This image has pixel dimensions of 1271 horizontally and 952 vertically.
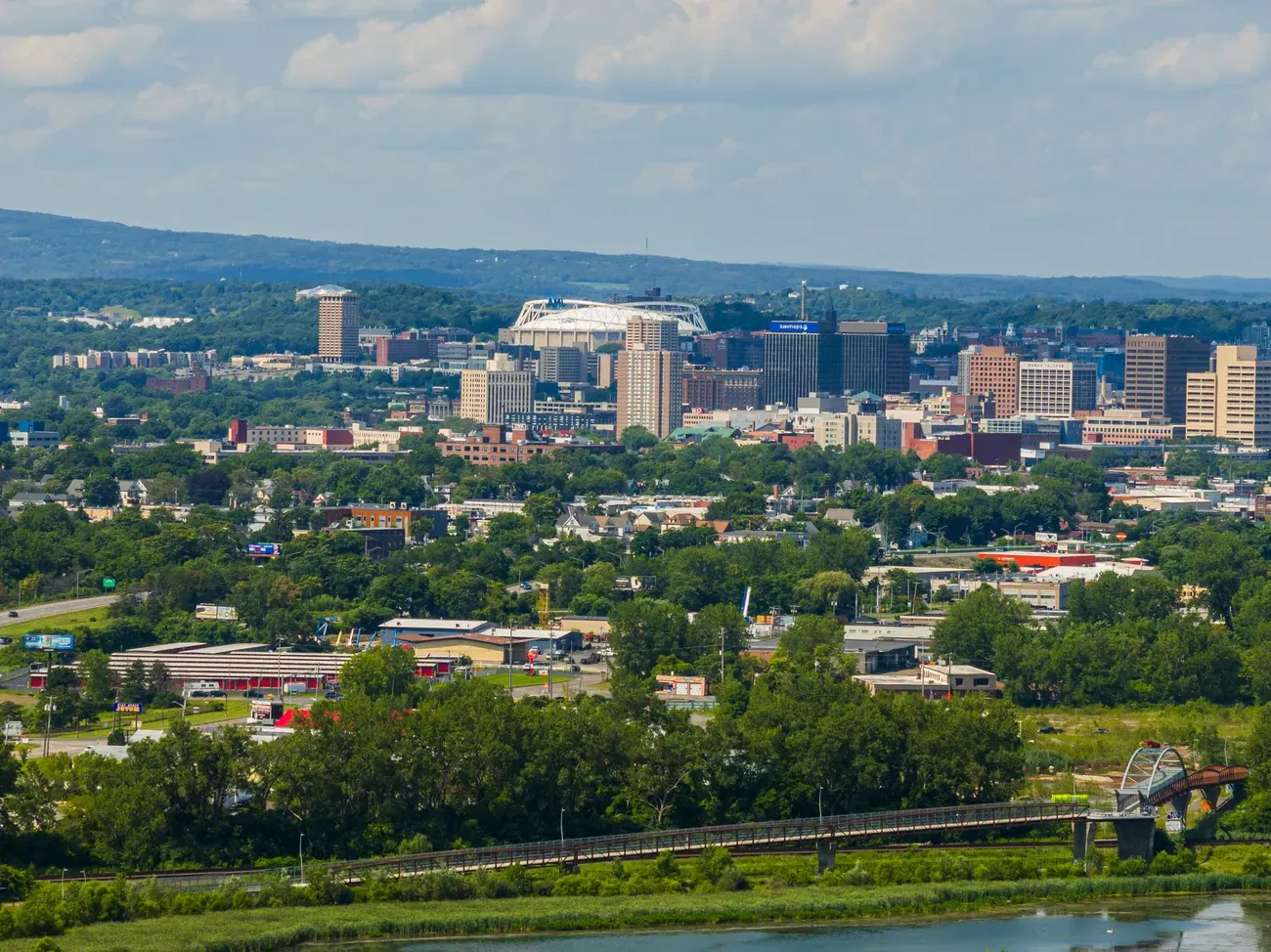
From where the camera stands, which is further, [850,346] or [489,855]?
[850,346]

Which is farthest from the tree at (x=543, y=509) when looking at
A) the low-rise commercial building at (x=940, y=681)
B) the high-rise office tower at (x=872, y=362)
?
the high-rise office tower at (x=872, y=362)

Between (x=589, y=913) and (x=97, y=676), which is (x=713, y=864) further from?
(x=97, y=676)

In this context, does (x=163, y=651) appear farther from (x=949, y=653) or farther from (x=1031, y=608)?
(x=1031, y=608)

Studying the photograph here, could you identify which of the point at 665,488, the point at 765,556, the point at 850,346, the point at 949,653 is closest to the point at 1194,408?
the point at 850,346

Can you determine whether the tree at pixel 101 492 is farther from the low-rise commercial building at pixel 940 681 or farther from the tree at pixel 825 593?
the low-rise commercial building at pixel 940 681

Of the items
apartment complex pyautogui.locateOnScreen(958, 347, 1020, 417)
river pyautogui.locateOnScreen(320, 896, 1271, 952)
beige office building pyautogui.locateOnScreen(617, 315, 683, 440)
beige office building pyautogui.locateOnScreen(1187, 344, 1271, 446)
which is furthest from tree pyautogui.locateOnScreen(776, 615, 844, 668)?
apartment complex pyautogui.locateOnScreen(958, 347, 1020, 417)
